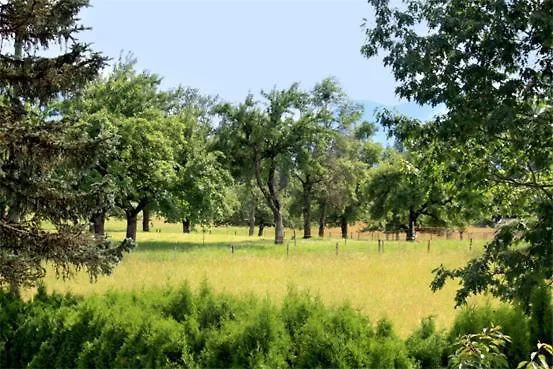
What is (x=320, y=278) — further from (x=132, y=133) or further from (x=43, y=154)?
(x=132, y=133)

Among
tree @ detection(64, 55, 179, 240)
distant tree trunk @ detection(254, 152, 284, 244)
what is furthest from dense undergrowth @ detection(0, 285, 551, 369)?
distant tree trunk @ detection(254, 152, 284, 244)

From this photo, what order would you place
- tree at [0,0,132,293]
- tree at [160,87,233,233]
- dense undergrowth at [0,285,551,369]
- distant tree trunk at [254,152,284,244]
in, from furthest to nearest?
distant tree trunk at [254,152,284,244] < tree at [160,87,233,233] < tree at [0,0,132,293] < dense undergrowth at [0,285,551,369]

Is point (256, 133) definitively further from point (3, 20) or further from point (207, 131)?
point (3, 20)

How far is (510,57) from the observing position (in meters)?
6.25

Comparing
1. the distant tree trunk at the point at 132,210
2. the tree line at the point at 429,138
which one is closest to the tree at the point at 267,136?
the distant tree trunk at the point at 132,210

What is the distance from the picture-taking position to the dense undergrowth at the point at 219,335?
5.86 meters

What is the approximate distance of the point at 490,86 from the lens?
6.38m

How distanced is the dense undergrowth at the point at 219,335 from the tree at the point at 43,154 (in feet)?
5.66

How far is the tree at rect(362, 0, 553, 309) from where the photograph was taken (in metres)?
6.16

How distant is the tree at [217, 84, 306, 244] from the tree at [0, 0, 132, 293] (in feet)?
89.7

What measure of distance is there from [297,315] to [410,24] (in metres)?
3.88

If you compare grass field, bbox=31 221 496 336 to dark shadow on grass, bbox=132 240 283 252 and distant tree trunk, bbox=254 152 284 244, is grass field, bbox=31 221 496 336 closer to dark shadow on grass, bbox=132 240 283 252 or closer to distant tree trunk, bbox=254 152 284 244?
dark shadow on grass, bbox=132 240 283 252

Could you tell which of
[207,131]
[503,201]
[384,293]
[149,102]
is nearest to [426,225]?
[207,131]

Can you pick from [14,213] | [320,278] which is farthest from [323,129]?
[14,213]
